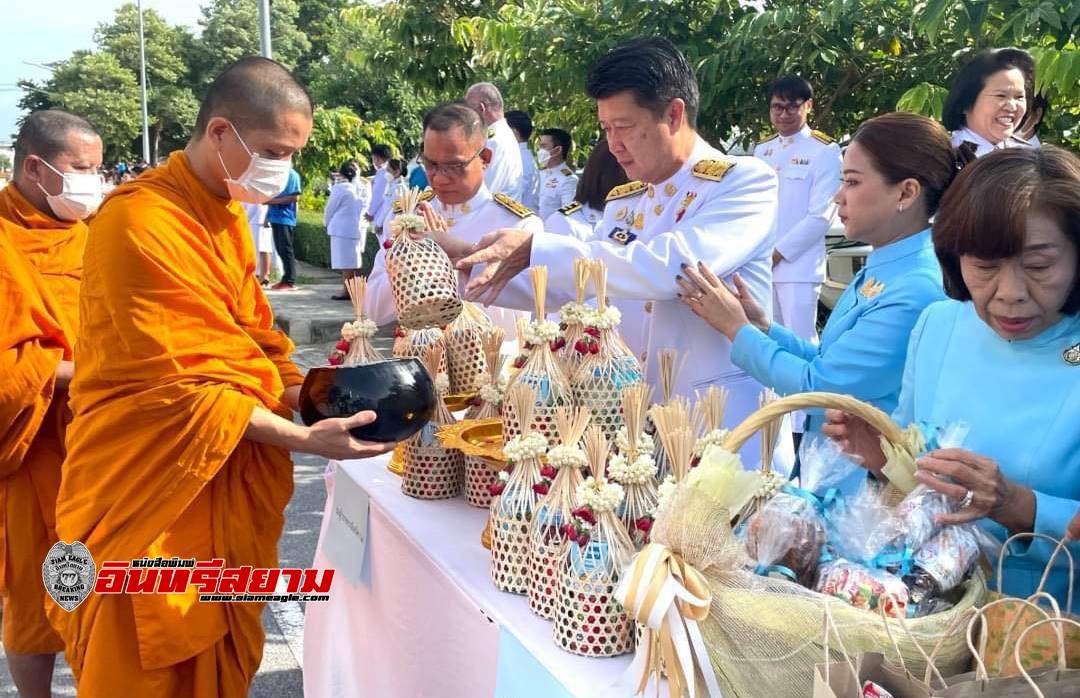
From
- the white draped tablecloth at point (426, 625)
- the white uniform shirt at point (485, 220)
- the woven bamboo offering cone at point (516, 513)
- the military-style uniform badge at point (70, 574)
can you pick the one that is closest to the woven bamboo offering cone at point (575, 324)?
the woven bamboo offering cone at point (516, 513)

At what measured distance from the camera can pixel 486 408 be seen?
2.47m

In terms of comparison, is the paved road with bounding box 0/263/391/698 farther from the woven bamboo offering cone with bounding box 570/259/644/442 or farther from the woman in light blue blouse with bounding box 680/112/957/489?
the woman in light blue blouse with bounding box 680/112/957/489

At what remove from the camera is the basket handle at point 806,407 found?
1399mm

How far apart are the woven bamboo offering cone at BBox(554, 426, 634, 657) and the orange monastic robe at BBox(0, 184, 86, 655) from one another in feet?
6.63

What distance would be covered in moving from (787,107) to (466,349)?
374 centimetres

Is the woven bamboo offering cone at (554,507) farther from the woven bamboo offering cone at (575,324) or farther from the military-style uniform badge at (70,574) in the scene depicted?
the military-style uniform badge at (70,574)

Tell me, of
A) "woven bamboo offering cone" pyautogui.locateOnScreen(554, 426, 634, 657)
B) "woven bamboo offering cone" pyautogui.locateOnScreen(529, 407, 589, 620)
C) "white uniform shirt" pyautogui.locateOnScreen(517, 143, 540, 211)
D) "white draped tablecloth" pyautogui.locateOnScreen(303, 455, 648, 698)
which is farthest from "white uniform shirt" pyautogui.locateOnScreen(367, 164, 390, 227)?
"woven bamboo offering cone" pyautogui.locateOnScreen(554, 426, 634, 657)

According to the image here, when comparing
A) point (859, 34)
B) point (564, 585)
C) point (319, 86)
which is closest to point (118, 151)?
point (319, 86)

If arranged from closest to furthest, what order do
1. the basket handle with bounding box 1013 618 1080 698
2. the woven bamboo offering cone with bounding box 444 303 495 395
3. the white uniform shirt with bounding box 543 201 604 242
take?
the basket handle with bounding box 1013 618 1080 698 < the woven bamboo offering cone with bounding box 444 303 495 395 < the white uniform shirt with bounding box 543 201 604 242

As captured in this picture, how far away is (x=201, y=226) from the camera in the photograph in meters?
2.22

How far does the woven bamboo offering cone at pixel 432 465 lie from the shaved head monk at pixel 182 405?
0.24 m

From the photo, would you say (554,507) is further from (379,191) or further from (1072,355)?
(379,191)

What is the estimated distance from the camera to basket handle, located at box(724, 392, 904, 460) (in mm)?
1399

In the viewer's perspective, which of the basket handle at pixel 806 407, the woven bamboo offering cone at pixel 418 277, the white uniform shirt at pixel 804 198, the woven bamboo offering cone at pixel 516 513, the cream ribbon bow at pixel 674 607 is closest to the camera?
the cream ribbon bow at pixel 674 607
